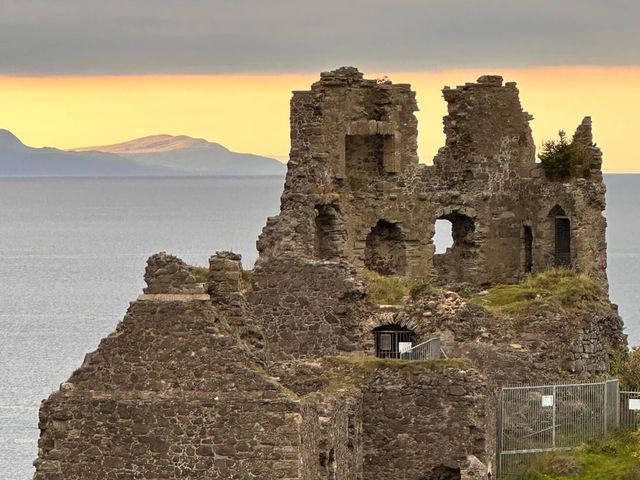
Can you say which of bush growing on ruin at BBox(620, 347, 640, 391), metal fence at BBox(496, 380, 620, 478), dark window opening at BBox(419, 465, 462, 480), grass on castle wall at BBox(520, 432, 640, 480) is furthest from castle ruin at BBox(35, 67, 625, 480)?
grass on castle wall at BBox(520, 432, 640, 480)

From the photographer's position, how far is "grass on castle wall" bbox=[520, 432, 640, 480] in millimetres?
46000

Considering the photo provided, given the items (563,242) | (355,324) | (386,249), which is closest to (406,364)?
(355,324)

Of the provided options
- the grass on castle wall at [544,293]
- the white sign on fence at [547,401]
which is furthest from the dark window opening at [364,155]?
the white sign on fence at [547,401]

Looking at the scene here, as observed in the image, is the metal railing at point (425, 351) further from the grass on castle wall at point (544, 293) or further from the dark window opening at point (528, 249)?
the dark window opening at point (528, 249)

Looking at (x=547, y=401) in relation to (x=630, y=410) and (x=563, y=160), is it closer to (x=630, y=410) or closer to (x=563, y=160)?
(x=630, y=410)

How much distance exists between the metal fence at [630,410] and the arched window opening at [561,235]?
9611 millimetres

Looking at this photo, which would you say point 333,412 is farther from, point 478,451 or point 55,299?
point 55,299

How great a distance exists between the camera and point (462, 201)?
60.2 meters

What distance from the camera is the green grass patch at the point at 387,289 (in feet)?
167

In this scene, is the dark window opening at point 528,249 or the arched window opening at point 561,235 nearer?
the arched window opening at point 561,235

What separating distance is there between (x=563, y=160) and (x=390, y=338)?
35.9 feet

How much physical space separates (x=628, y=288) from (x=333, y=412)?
115365 millimetres

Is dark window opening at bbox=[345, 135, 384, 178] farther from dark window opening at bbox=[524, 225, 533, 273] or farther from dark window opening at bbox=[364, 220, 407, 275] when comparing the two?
dark window opening at bbox=[524, 225, 533, 273]

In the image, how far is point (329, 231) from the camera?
57.6 m
